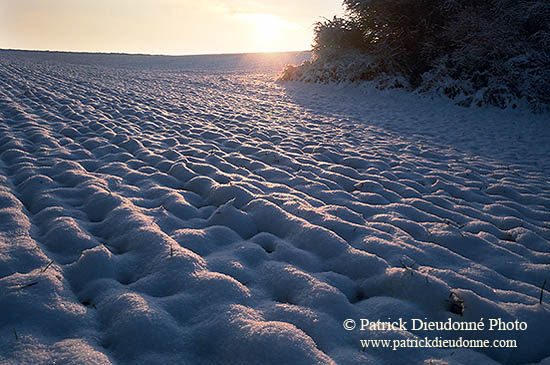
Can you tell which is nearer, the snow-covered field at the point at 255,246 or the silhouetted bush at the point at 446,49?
the snow-covered field at the point at 255,246

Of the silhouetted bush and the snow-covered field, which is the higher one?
the silhouetted bush

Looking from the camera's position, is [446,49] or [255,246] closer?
[255,246]

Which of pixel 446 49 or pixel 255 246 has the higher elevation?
pixel 446 49

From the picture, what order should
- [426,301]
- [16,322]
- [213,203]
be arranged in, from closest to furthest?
[16,322]
[426,301]
[213,203]

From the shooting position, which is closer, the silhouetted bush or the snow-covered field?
the snow-covered field

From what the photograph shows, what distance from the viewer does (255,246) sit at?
258 centimetres

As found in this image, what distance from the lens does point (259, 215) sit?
3.08 m

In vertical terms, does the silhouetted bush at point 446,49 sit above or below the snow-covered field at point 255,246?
above

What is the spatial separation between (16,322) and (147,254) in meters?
0.83

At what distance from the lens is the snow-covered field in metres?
1.69

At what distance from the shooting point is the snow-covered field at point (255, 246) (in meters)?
1.69

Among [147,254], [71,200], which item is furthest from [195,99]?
[147,254]

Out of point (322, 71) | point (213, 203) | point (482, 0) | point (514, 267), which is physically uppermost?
point (482, 0)

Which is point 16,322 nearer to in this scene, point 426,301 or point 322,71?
point 426,301
